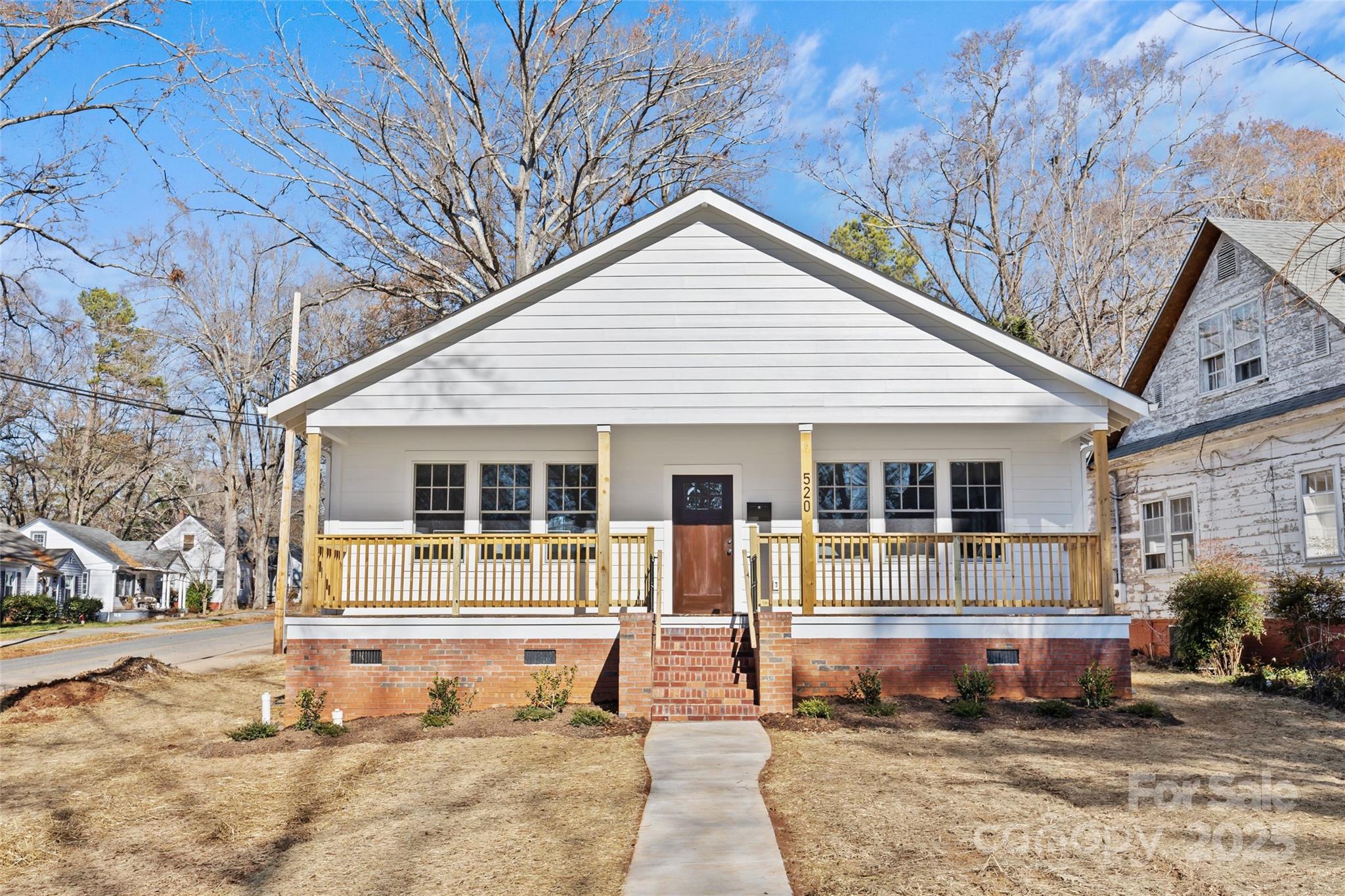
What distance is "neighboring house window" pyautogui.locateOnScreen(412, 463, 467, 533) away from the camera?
15.4 m

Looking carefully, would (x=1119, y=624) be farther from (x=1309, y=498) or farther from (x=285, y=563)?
(x=285, y=563)

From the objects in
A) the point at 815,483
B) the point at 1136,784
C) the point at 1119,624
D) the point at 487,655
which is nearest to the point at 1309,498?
the point at 1119,624

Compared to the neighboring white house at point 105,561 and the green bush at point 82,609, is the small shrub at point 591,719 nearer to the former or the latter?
the green bush at point 82,609

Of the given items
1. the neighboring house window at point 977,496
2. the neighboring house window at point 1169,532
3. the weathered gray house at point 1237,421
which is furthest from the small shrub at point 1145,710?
the neighboring house window at point 1169,532

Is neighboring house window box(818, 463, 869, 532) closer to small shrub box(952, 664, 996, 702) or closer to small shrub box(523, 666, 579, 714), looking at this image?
small shrub box(952, 664, 996, 702)

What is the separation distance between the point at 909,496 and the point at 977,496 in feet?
3.23

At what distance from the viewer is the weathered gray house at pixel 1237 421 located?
635 inches

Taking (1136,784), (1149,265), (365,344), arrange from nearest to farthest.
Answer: (1136,784)
(1149,265)
(365,344)

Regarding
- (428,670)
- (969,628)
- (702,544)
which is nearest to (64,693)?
(428,670)

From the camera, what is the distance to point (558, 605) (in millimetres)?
13688

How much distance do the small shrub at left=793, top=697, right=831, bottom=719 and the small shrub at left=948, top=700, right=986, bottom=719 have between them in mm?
1388

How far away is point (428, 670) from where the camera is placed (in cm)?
1292

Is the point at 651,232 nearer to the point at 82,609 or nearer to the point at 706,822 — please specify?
the point at 706,822

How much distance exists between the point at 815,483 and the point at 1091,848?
28.4 feet
